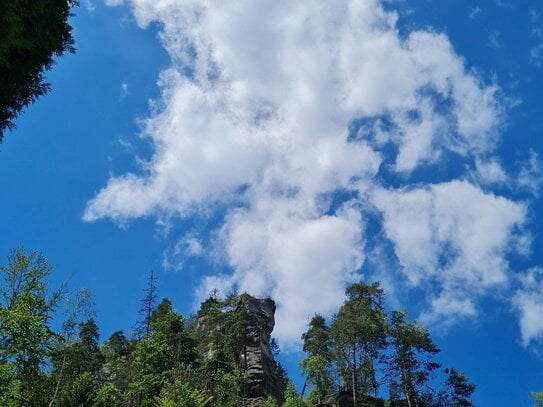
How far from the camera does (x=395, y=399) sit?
53531 mm

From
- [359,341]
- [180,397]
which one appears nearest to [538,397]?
[359,341]

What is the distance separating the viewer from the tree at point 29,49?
1067 cm

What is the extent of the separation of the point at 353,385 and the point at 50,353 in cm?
3901

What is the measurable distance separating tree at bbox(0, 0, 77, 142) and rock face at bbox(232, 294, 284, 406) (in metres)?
53.0

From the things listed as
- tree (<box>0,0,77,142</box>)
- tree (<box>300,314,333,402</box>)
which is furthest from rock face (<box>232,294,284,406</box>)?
tree (<box>0,0,77,142</box>)

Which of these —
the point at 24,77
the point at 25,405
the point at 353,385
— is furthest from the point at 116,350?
the point at 24,77

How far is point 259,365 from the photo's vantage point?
66.8 metres

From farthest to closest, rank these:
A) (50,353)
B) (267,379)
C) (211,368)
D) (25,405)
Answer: (267,379)
(211,368)
(25,405)
(50,353)

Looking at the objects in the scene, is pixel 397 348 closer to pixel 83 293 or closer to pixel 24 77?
pixel 83 293

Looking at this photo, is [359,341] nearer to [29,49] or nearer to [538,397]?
[538,397]

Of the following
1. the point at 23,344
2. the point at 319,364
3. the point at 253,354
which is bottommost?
the point at 23,344

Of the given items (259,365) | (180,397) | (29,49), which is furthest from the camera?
(259,365)

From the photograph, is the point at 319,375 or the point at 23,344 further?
the point at 319,375

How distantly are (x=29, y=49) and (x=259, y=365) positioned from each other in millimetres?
61386
